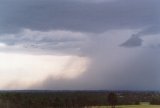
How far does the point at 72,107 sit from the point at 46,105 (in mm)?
9063

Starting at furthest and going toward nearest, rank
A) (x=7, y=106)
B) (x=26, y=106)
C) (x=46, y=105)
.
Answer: (x=46, y=105), (x=26, y=106), (x=7, y=106)

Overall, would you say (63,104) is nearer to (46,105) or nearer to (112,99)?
(46,105)

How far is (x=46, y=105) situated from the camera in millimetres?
115000

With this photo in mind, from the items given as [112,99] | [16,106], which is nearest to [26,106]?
[16,106]

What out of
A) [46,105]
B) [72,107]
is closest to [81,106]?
[72,107]

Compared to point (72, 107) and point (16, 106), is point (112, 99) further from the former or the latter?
point (16, 106)

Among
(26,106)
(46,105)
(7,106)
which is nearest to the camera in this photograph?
(7,106)

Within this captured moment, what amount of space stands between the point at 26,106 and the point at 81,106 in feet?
53.4

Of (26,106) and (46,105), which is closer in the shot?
(26,106)

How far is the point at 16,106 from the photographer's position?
104438mm

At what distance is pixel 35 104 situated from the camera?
111500 millimetres

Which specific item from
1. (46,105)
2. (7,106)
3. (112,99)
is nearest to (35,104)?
(46,105)

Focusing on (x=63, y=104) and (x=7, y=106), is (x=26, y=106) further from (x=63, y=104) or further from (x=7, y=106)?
(x=63, y=104)

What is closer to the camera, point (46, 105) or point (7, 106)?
point (7, 106)
